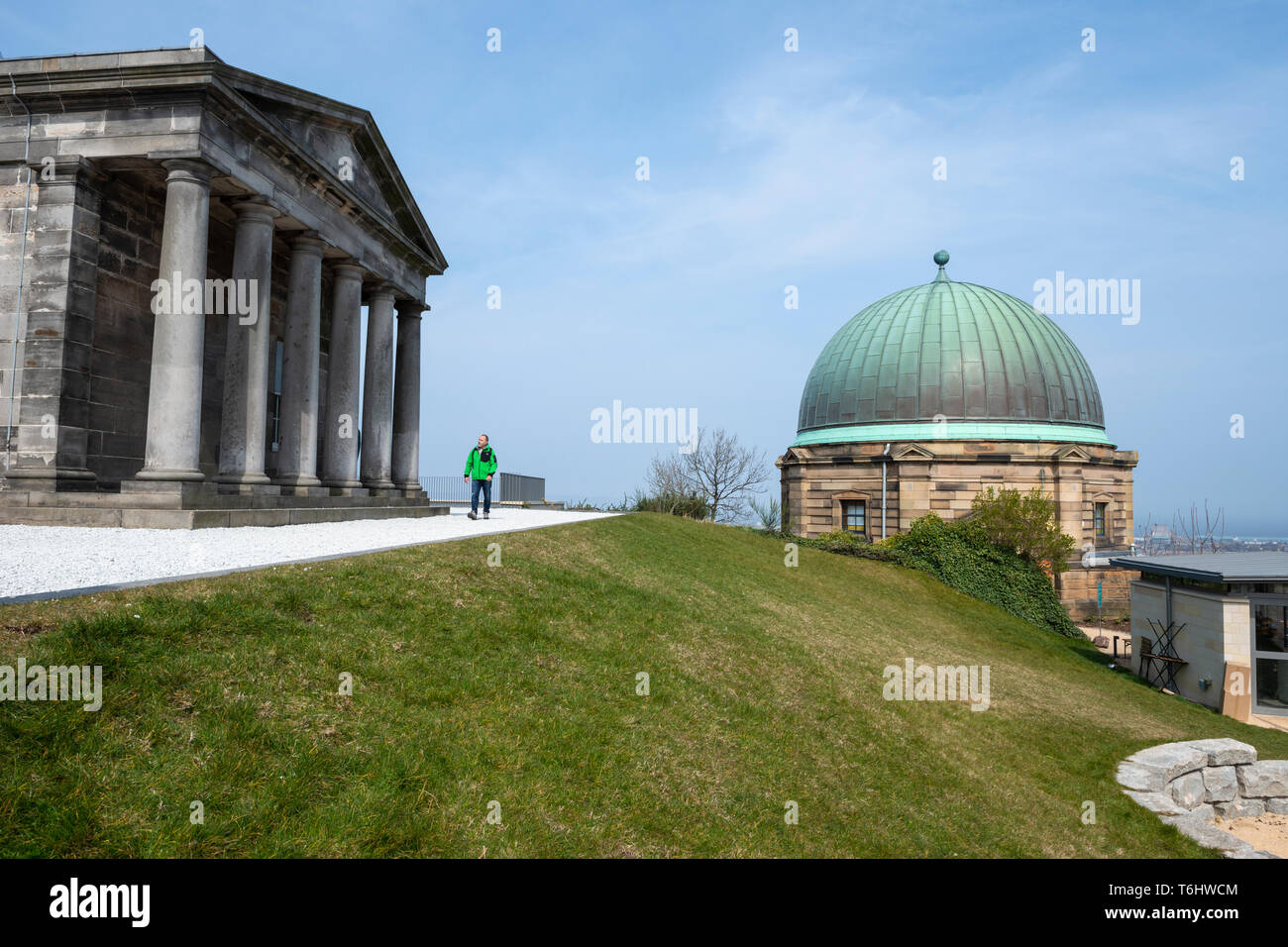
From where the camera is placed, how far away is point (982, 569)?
3125 cm

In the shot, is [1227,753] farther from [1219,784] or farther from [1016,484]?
[1016,484]

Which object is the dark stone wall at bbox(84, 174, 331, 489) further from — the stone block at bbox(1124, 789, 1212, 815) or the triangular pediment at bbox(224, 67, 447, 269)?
the stone block at bbox(1124, 789, 1212, 815)

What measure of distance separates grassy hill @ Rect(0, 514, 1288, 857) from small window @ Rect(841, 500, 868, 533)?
24.6 metres

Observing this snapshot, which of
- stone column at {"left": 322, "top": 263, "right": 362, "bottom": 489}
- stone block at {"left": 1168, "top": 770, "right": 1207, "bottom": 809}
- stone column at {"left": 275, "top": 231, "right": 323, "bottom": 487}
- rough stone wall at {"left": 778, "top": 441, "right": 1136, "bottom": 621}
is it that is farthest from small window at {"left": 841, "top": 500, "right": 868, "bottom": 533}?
stone column at {"left": 275, "top": 231, "right": 323, "bottom": 487}

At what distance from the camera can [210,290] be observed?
18.3 meters

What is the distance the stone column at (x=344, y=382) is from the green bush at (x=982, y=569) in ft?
73.7

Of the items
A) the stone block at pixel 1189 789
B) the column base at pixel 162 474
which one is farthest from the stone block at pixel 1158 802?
the column base at pixel 162 474

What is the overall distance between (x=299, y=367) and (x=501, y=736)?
605 inches

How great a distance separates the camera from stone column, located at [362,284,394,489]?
75.4 feet

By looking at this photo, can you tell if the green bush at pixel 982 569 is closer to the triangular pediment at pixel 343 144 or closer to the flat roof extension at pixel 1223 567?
the flat roof extension at pixel 1223 567

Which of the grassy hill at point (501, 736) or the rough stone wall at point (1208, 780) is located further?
the rough stone wall at point (1208, 780)

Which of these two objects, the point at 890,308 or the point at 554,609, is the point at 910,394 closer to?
the point at 890,308

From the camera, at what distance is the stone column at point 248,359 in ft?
55.0
